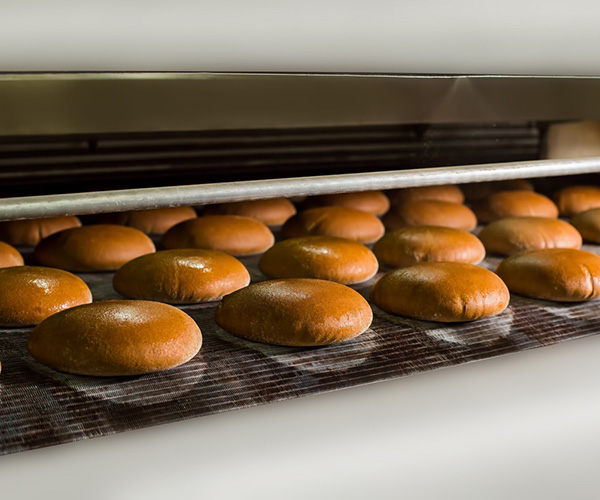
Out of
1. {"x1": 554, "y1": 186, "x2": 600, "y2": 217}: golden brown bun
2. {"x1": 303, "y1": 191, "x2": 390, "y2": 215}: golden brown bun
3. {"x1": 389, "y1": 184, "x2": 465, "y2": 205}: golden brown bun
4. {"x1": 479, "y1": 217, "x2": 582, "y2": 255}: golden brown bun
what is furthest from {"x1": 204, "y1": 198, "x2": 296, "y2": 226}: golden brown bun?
{"x1": 554, "y1": 186, "x2": 600, "y2": 217}: golden brown bun

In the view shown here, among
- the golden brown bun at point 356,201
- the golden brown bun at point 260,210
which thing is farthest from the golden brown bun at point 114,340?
the golden brown bun at point 356,201

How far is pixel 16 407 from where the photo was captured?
0.93 metres

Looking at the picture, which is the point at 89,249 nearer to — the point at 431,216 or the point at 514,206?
the point at 431,216

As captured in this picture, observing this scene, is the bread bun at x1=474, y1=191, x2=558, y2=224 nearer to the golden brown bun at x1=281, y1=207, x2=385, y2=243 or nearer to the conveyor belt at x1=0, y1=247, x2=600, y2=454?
the golden brown bun at x1=281, y1=207, x2=385, y2=243

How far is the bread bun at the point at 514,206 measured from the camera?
2.04 metres

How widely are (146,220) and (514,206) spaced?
1001 millimetres

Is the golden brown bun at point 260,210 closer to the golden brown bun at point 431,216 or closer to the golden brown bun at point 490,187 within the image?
the golden brown bun at point 431,216

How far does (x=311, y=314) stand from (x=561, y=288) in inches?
20.1

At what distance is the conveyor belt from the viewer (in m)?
0.91

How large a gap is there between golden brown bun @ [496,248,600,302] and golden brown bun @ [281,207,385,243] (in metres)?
0.43

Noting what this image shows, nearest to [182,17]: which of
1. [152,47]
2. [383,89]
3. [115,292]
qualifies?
[152,47]

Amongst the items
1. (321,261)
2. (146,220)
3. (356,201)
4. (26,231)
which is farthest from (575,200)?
(26,231)

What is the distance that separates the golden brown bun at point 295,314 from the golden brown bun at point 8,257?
0.50 meters

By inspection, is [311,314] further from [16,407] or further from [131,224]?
[131,224]
